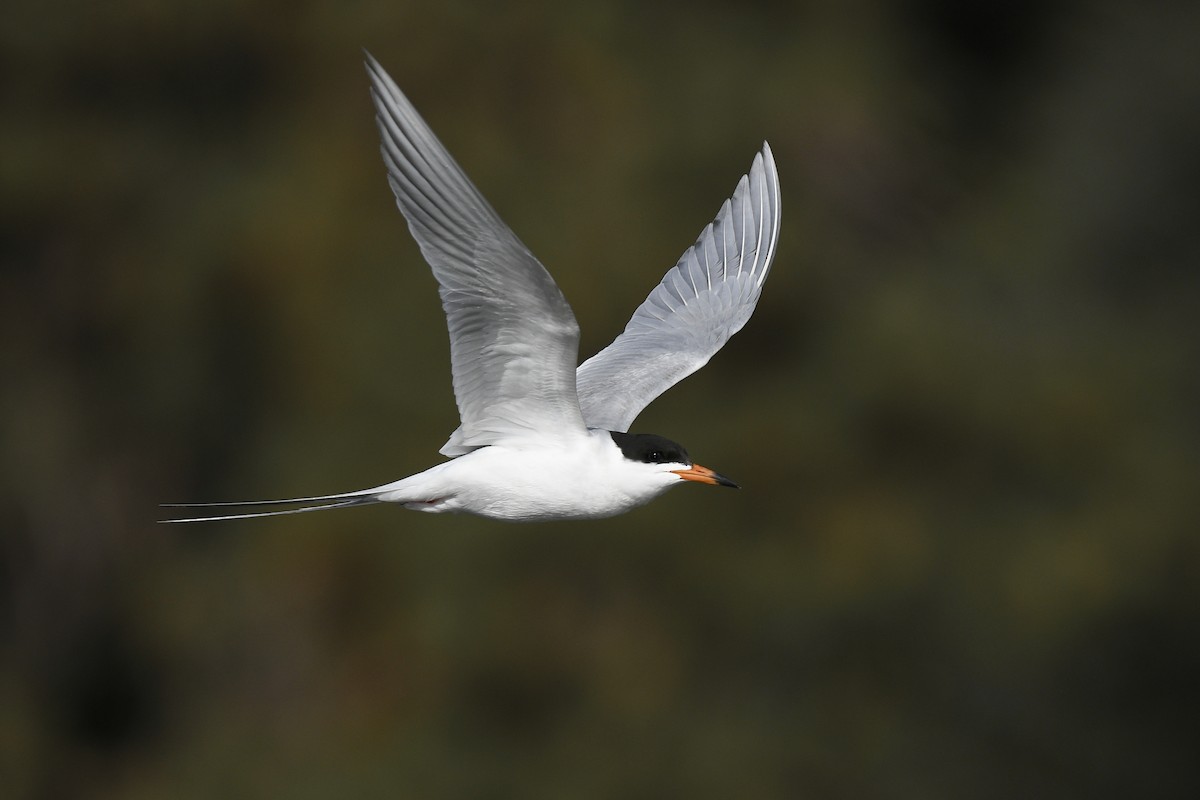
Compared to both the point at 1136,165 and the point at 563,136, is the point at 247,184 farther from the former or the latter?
the point at 1136,165

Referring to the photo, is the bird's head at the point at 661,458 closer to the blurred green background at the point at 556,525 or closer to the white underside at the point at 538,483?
the white underside at the point at 538,483

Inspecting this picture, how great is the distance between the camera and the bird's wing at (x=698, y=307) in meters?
7.79

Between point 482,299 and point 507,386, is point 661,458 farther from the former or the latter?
point 482,299

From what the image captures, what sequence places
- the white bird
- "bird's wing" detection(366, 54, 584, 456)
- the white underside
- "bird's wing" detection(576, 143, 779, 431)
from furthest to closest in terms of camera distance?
"bird's wing" detection(576, 143, 779, 431), the white underside, the white bird, "bird's wing" detection(366, 54, 584, 456)

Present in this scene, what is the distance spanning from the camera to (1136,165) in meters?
23.5

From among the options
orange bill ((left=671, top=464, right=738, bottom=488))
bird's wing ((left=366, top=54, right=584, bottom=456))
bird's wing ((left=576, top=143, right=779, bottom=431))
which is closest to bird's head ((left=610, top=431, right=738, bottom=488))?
orange bill ((left=671, top=464, right=738, bottom=488))

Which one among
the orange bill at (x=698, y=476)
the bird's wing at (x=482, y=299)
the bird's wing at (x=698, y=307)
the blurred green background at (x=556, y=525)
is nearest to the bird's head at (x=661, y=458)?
the orange bill at (x=698, y=476)

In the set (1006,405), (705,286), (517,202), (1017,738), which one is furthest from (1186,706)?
(705,286)

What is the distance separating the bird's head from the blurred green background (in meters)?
9.95

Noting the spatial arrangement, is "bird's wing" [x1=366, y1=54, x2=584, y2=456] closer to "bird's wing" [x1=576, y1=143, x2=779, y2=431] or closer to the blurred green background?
"bird's wing" [x1=576, y1=143, x2=779, y2=431]

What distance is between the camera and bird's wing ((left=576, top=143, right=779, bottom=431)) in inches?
307

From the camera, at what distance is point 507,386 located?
649 cm

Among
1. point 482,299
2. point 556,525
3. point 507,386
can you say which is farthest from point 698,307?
point 556,525

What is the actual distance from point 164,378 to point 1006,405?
973 cm
